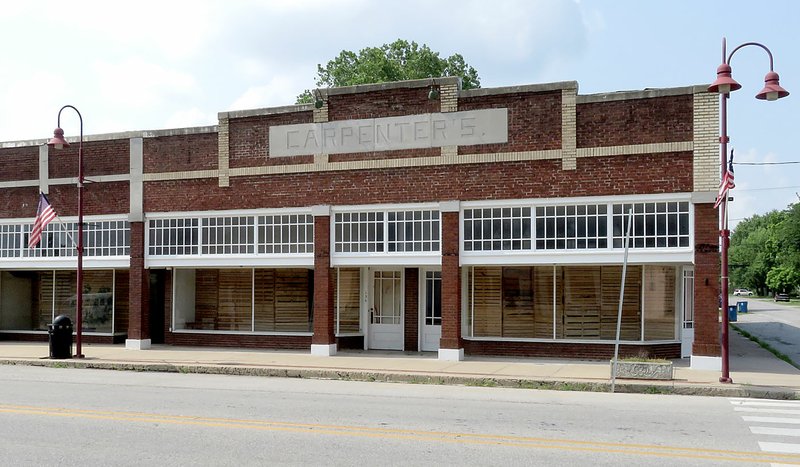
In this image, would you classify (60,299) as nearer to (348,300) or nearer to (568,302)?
(348,300)

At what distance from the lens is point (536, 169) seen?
60.4ft

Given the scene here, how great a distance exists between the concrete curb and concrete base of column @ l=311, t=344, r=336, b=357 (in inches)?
107

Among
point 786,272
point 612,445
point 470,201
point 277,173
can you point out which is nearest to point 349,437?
point 612,445

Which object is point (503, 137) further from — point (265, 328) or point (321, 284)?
point (265, 328)

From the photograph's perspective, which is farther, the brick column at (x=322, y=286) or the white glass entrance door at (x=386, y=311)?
the white glass entrance door at (x=386, y=311)

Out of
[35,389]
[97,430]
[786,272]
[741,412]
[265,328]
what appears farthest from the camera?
[786,272]

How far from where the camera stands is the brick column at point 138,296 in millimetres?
22078

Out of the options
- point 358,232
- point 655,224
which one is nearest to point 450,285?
point 358,232

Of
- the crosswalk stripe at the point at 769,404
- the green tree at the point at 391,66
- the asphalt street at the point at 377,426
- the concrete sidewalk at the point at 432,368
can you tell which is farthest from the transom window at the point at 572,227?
the green tree at the point at 391,66

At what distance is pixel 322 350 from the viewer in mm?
20219

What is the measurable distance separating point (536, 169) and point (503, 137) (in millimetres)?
1132

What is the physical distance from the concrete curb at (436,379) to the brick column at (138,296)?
106 inches

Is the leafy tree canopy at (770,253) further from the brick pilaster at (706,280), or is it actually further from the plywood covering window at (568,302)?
the brick pilaster at (706,280)

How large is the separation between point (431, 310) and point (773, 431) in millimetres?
11359
